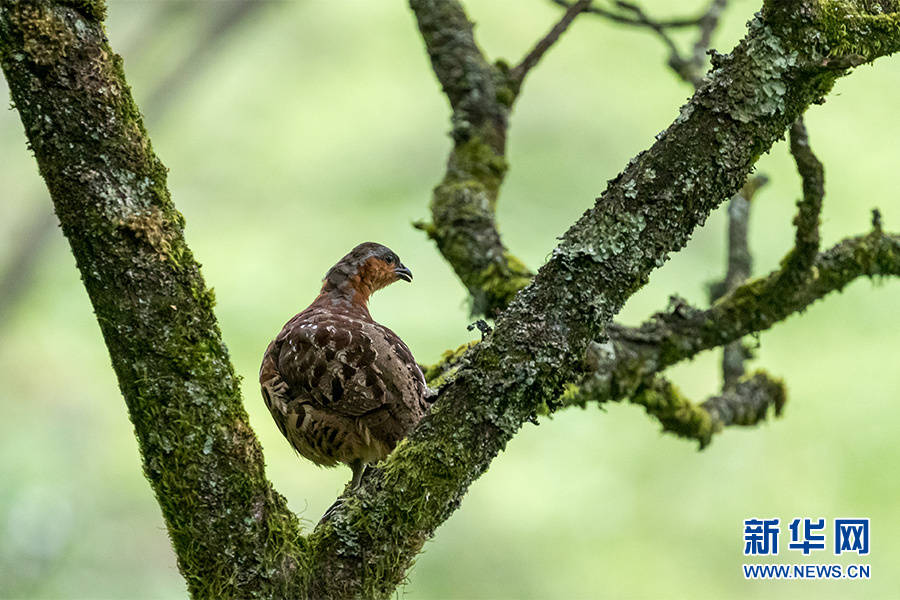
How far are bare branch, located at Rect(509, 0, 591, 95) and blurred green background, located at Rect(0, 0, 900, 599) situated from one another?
127 inches

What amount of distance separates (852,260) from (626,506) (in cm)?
542

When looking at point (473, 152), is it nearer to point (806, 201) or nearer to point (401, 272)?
point (401, 272)

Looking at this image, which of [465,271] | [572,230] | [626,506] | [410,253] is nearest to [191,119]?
[410,253]

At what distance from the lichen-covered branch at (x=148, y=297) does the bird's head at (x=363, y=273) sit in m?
2.20

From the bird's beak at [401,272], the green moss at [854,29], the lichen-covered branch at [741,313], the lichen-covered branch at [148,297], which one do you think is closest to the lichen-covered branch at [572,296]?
the green moss at [854,29]

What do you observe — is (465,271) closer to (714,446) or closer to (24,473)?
(24,473)

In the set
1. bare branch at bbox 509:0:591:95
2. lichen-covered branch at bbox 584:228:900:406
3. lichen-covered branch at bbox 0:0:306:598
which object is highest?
bare branch at bbox 509:0:591:95

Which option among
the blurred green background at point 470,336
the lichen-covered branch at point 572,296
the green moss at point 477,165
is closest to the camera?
the lichen-covered branch at point 572,296

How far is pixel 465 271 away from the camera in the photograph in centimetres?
499

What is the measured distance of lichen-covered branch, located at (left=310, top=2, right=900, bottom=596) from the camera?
2.76m

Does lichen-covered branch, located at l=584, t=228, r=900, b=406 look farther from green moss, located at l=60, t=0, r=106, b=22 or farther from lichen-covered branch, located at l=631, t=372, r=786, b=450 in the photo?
green moss, located at l=60, t=0, r=106, b=22

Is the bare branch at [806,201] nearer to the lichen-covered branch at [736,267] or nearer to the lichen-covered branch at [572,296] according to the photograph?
the lichen-covered branch at [572,296]

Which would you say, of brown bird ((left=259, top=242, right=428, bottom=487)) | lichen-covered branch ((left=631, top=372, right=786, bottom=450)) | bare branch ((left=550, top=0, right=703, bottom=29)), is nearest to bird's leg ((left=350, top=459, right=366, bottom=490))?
brown bird ((left=259, top=242, right=428, bottom=487))

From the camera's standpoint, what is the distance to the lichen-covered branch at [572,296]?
9.06 ft
